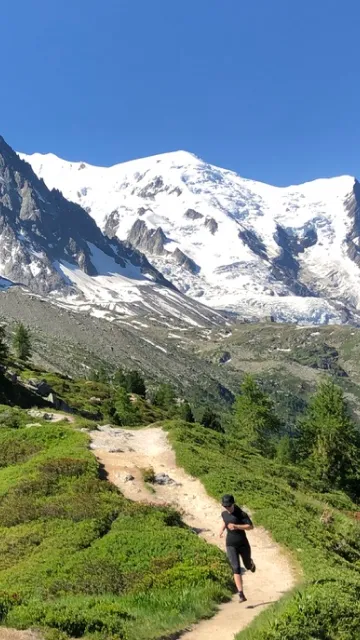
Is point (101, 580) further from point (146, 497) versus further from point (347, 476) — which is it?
point (347, 476)

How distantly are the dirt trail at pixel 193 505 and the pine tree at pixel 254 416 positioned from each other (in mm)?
47236

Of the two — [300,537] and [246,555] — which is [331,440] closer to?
[300,537]

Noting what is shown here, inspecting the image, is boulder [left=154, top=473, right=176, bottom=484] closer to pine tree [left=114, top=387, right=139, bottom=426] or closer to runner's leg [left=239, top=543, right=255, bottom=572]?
runner's leg [left=239, top=543, right=255, bottom=572]

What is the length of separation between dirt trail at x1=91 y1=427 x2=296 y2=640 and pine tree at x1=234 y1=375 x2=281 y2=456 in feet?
155

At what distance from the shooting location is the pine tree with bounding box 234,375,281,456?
309ft

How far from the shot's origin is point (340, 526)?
106 ft

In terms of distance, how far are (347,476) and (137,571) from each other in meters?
56.4

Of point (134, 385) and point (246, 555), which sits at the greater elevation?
point (246, 555)

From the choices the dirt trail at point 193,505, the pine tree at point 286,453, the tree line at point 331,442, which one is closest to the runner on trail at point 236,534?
the dirt trail at point 193,505

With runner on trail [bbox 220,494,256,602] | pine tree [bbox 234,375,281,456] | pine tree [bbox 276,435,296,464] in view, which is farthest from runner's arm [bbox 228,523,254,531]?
pine tree [bbox 276,435,296,464]

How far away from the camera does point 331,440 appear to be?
70.9 metres

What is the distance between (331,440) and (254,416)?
80.9 ft

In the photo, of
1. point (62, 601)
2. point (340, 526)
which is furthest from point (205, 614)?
point (340, 526)

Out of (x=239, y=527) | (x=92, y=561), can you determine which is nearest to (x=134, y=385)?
(x=92, y=561)
